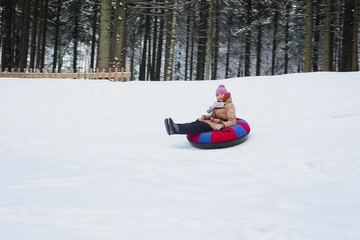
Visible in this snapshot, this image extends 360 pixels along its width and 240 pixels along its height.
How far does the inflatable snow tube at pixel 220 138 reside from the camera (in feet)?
19.4

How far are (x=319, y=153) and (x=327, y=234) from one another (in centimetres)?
268

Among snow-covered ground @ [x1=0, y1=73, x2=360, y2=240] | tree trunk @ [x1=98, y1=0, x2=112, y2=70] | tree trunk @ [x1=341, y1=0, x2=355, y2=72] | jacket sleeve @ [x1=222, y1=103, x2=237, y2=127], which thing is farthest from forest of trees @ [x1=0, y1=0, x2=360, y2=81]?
jacket sleeve @ [x1=222, y1=103, x2=237, y2=127]

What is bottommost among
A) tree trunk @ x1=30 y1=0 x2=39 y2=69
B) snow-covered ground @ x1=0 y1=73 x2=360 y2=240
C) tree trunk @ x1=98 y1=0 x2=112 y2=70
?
snow-covered ground @ x1=0 y1=73 x2=360 y2=240

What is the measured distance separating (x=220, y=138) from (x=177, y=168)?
62.5 inches

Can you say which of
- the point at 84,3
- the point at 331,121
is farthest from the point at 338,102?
the point at 84,3

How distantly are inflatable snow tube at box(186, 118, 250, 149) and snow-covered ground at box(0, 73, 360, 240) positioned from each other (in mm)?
189

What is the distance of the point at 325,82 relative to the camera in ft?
31.4

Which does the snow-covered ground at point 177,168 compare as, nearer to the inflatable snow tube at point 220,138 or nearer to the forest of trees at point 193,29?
the inflatable snow tube at point 220,138

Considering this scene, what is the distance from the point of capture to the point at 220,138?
19.4ft

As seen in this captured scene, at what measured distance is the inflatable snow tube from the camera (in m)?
5.91

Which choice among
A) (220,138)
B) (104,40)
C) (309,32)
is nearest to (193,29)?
(309,32)

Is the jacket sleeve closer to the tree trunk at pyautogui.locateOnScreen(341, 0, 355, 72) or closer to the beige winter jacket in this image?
the beige winter jacket

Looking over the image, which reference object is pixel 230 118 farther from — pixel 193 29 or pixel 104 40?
pixel 193 29

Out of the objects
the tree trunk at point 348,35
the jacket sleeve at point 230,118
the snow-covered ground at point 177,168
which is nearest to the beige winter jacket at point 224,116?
the jacket sleeve at point 230,118
